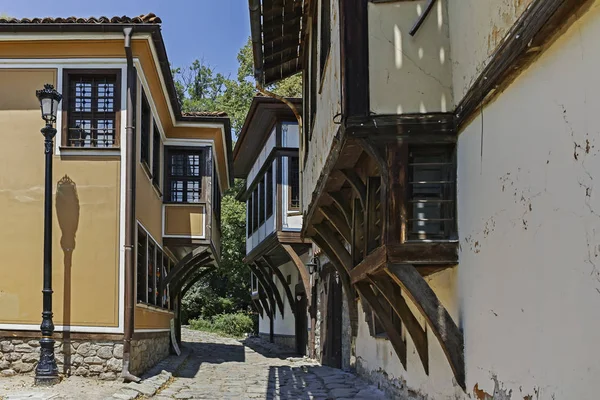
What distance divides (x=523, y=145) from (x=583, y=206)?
0.86 metres

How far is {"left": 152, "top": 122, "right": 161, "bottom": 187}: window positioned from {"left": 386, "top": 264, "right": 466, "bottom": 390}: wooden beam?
9.00m

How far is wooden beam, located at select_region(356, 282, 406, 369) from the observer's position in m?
7.44

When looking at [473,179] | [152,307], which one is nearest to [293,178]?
[152,307]

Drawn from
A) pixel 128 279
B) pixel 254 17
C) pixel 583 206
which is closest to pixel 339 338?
pixel 128 279

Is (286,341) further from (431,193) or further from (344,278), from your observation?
(431,193)

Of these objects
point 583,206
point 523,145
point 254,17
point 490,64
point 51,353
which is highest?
point 254,17

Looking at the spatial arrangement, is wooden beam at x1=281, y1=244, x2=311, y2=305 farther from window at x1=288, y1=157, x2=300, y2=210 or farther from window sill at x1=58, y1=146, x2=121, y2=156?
window sill at x1=58, y1=146, x2=121, y2=156

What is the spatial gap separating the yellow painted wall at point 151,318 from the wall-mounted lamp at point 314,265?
11.3 feet

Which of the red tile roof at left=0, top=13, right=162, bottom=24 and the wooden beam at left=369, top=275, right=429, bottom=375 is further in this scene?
the red tile roof at left=0, top=13, right=162, bottom=24

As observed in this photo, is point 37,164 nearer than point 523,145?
No

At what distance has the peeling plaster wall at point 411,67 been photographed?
5551mm

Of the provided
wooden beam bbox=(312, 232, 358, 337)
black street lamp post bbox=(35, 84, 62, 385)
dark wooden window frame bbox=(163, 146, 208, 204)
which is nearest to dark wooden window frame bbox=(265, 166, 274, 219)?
dark wooden window frame bbox=(163, 146, 208, 204)

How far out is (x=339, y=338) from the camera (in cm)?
1441

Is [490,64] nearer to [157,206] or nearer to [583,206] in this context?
[583,206]
